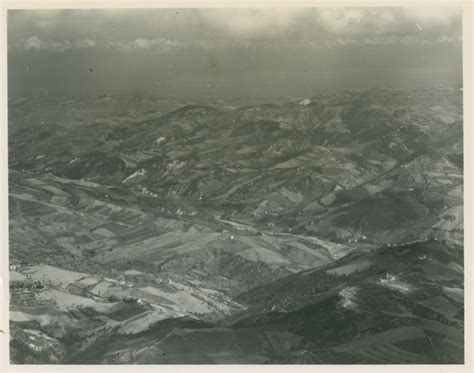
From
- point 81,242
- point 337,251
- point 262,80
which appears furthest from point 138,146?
point 337,251

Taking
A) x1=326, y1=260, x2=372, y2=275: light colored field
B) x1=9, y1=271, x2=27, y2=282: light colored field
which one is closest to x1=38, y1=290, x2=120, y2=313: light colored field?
x1=9, y1=271, x2=27, y2=282: light colored field

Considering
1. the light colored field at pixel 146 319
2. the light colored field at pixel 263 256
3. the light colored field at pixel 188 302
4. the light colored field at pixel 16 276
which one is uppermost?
the light colored field at pixel 263 256

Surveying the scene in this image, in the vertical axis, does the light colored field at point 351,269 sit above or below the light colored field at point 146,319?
above

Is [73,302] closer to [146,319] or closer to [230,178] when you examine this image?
[146,319]

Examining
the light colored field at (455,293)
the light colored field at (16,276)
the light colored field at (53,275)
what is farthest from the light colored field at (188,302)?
the light colored field at (455,293)

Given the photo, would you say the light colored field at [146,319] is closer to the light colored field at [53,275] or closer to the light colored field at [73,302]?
the light colored field at [73,302]

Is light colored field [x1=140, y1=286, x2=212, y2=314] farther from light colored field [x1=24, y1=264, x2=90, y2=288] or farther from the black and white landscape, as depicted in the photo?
Answer: light colored field [x1=24, y1=264, x2=90, y2=288]

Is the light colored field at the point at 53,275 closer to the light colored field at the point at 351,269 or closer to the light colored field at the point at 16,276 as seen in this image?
the light colored field at the point at 16,276

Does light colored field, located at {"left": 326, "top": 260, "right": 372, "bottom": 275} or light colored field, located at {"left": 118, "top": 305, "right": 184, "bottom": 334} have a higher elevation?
light colored field, located at {"left": 326, "top": 260, "right": 372, "bottom": 275}
